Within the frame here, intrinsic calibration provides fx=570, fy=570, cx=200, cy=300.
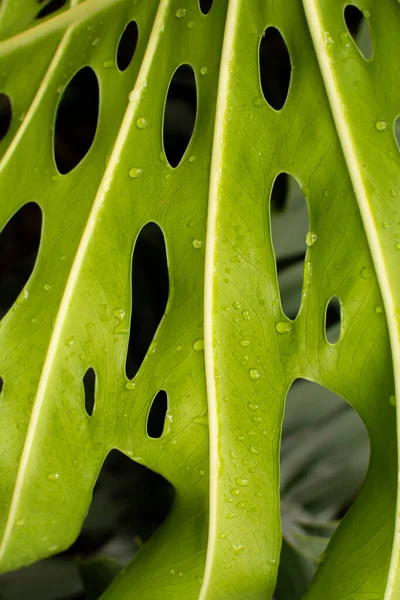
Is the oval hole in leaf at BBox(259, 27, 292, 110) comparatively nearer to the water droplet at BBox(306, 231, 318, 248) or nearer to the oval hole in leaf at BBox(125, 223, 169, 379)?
the oval hole in leaf at BBox(125, 223, 169, 379)

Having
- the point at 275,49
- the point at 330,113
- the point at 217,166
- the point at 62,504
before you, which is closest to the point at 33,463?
the point at 62,504

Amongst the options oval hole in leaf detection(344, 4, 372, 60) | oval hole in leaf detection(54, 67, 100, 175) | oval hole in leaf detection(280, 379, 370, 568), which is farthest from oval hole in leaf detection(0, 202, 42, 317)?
oval hole in leaf detection(344, 4, 372, 60)

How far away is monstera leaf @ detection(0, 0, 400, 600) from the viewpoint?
2.16 feet

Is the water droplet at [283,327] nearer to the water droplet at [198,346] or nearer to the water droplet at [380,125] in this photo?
the water droplet at [198,346]

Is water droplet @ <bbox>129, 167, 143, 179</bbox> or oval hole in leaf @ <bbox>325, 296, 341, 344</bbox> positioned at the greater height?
water droplet @ <bbox>129, 167, 143, 179</bbox>

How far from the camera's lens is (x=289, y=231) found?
1.02 m

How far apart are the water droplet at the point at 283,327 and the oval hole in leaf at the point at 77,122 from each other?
0.56 meters

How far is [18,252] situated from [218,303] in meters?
0.55

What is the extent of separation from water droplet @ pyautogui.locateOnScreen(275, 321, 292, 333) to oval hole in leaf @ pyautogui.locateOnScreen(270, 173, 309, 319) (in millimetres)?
337

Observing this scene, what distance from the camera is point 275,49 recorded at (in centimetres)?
102

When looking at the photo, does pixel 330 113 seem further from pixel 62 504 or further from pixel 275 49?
pixel 62 504

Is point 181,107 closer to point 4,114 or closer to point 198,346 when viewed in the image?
point 4,114

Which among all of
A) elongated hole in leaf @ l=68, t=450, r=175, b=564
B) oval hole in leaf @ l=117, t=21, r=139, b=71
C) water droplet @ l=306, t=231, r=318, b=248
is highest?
oval hole in leaf @ l=117, t=21, r=139, b=71

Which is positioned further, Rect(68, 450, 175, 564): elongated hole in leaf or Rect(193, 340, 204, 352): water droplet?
Rect(68, 450, 175, 564): elongated hole in leaf
